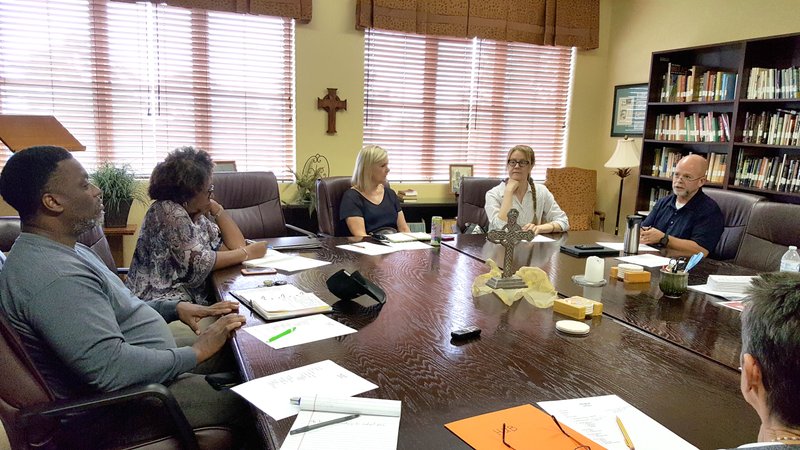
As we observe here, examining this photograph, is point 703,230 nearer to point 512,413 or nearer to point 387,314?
point 387,314

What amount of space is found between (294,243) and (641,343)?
5.72ft

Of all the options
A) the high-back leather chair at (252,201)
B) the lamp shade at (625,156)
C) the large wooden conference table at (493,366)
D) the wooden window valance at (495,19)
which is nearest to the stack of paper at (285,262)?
the large wooden conference table at (493,366)

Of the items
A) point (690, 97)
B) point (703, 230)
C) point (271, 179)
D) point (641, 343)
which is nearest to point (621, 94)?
point (690, 97)

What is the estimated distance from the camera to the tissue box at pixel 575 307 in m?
1.66

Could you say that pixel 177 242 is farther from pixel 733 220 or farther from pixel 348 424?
pixel 733 220

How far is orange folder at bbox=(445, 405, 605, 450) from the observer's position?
97 cm

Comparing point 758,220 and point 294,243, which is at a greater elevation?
point 758,220

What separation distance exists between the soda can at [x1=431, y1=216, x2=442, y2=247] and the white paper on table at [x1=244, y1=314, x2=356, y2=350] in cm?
115

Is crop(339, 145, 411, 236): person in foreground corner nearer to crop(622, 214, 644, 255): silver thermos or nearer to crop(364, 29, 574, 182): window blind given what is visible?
crop(622, 214, 644, 255): silver thermos

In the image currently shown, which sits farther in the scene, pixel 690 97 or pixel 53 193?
pixel 690 97

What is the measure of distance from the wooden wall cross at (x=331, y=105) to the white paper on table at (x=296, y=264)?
2220 millimetres

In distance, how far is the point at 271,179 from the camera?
135 inches

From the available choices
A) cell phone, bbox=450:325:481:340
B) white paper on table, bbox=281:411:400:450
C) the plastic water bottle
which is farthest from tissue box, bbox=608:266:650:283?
white paper on table, bbox=281:411:400:450

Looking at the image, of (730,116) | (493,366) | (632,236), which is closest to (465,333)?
(493,366)
